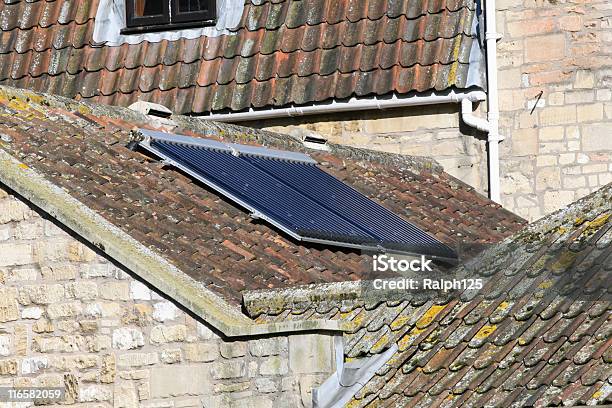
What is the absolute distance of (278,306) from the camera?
9.51m

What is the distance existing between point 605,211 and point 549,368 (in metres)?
1.70

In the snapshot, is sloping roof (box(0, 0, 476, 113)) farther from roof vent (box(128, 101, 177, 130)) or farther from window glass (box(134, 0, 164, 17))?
roof vent (box(128, 101, 177, 130))

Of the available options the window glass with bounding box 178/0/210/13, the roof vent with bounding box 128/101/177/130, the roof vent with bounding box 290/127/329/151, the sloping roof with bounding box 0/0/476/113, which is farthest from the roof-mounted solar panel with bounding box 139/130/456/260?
the window glass with bounding box 178/0/210/13

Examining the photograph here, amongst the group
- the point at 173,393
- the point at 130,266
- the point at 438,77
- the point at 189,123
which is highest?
the point at 438,77

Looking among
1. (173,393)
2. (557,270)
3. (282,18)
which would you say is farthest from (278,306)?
(282,18)

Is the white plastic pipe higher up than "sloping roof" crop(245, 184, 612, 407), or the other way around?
the white plastic pipe

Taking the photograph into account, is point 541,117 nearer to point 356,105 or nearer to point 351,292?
point 356,105

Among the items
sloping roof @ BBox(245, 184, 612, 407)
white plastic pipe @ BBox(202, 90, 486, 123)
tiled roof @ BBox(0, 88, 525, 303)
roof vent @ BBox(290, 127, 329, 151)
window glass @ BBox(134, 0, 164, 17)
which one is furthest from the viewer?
window glass @ BBox(134, 0, 164, 17)

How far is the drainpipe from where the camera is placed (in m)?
15.3

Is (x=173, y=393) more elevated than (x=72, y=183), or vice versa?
(x=72, y=183)

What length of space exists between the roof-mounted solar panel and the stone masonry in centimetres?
252

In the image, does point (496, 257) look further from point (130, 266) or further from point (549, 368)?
point (130, 266)

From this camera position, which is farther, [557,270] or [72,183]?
[72,183]

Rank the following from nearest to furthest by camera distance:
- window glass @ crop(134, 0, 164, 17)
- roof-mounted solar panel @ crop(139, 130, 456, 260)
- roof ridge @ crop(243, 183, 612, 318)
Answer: roof ridge @ crop(243, 183, 612, 318)
roof-mounted solar panel @ crop(139, 130, 456, 260)
window glass @ crop(134, 0, 164, 17)
